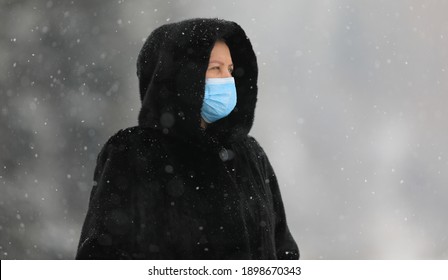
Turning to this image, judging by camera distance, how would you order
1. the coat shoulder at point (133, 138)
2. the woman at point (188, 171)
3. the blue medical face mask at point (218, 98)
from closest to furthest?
the woman at point (188, 171), the coat shoulder at point (133, 138), the blue medical face mask at point (218, 98)

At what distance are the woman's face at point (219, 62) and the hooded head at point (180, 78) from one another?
0.06 metres

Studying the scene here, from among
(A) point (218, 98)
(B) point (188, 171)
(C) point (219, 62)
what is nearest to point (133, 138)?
(B) point (188, 171)

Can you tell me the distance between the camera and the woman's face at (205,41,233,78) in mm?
3262

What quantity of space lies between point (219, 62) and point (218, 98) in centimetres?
19

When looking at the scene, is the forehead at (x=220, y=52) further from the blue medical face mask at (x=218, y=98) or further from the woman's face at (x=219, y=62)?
the blue medical face mask at (x=218, y=98)

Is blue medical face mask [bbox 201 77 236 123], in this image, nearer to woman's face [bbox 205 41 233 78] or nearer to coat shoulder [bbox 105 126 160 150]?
woman's face [bbox 205 41 233 78]

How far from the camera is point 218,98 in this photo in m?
3.24

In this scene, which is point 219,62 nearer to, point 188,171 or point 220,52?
point 220,52

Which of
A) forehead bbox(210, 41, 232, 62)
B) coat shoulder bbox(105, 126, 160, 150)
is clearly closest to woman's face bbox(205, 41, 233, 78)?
forehead bbox(210, 41, 232, 62)

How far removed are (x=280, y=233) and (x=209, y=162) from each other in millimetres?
639

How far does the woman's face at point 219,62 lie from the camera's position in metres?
3.26

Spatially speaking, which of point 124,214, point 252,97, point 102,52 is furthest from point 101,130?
point 124,214

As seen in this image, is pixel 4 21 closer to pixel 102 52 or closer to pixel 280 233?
pixel 102 52

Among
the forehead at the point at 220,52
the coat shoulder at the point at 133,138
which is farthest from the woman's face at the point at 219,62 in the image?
the coat shoulder at the point at 133,138
